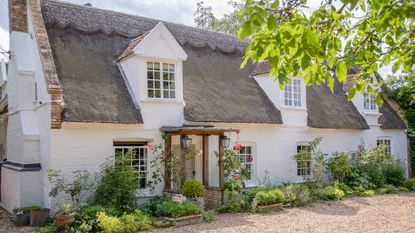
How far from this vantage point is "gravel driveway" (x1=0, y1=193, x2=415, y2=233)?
423 inches

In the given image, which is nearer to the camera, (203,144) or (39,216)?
(39,216)

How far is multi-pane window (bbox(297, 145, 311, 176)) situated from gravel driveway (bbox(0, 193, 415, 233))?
Answer: 2.92m

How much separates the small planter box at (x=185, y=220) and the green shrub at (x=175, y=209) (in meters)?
0.12

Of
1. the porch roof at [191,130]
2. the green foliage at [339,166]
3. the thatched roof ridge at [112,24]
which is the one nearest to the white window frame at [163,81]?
the porch roof at [191,130]

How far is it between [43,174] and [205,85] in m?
6.89

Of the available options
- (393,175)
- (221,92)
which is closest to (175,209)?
(221,92)

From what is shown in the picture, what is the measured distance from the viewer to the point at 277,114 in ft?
55.6

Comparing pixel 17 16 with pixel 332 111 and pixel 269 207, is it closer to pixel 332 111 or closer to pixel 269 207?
pixel 269 207

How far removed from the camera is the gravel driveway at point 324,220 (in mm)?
10734

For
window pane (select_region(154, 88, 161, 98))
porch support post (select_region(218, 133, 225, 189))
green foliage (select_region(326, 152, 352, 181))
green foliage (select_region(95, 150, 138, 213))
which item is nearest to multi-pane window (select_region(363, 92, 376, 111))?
green foliage (select_region(326, 152, 352, 181))

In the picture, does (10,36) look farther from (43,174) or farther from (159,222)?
(159,222)

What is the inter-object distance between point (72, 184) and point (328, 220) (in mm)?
7618

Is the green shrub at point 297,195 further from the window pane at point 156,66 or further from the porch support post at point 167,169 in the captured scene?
the window pane at point 156,66

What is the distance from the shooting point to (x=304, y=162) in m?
17.5
